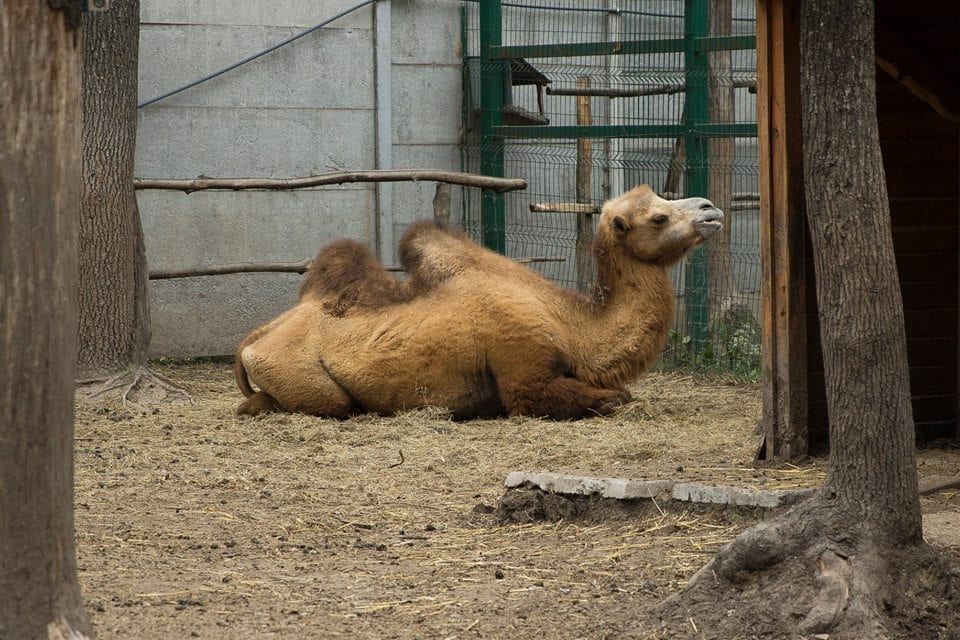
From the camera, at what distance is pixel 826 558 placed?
410 centimetres

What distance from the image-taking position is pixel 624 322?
8.67 m

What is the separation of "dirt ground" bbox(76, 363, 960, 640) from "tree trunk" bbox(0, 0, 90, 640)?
54cm

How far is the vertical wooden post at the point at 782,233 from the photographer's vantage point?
6.41m

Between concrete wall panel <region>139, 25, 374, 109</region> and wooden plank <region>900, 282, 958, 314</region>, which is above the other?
concrete wall panel <region>139, 25, 374, 109</region>

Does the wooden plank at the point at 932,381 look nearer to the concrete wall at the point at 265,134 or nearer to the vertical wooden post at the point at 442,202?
the vertical wooden post at the point at 442,202

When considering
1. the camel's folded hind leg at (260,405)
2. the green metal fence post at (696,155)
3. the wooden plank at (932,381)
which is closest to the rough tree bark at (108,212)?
the camel's folded hind leg at (260,405)

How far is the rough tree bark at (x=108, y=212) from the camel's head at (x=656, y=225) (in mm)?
3143

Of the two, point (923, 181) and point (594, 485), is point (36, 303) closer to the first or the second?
point (594, 485)

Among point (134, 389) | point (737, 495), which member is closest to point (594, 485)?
point (737, 495)

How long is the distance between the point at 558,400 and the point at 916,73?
110 inches

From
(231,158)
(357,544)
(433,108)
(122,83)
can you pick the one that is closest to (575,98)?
(433,108)

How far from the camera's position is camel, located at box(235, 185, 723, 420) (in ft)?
27.6

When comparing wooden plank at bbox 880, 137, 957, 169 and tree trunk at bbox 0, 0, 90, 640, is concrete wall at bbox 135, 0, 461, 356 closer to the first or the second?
wooden plank at bbox 880, 137, 957, 169

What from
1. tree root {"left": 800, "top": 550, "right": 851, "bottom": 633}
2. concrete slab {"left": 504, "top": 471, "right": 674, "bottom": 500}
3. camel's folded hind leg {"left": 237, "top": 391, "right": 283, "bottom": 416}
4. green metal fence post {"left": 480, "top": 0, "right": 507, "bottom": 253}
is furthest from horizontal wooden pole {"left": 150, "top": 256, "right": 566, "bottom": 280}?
tree root {"left": 800, "top": 550, "right": 851, "bottom": 633}
